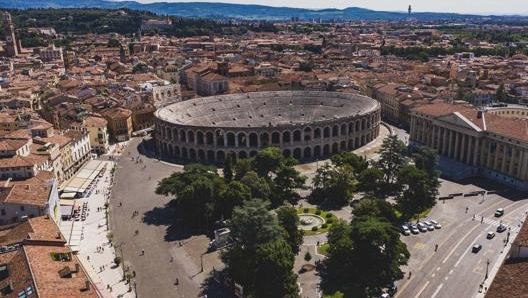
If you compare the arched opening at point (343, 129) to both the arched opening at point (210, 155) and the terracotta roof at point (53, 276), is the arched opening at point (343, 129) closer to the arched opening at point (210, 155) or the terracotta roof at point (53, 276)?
the arched opening at point (210, 155)

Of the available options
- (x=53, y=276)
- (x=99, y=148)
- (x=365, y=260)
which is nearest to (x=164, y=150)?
(x=99, y=148)

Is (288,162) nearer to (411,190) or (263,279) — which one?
(411,190)

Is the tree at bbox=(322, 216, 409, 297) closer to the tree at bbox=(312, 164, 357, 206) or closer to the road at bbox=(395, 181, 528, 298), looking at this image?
the road at bbox=(395, 181, 528, 298)

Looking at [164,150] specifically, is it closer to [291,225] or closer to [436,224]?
[291,225]

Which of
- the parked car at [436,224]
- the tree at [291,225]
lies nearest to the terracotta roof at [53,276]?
the tree at [291,225]

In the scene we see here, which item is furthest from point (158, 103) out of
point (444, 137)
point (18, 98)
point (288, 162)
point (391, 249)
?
point (391, 249)

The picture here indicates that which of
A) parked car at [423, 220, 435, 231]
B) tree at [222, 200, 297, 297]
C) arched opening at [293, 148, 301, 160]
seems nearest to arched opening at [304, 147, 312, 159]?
arched opening at [293, 148, 301, 160]
